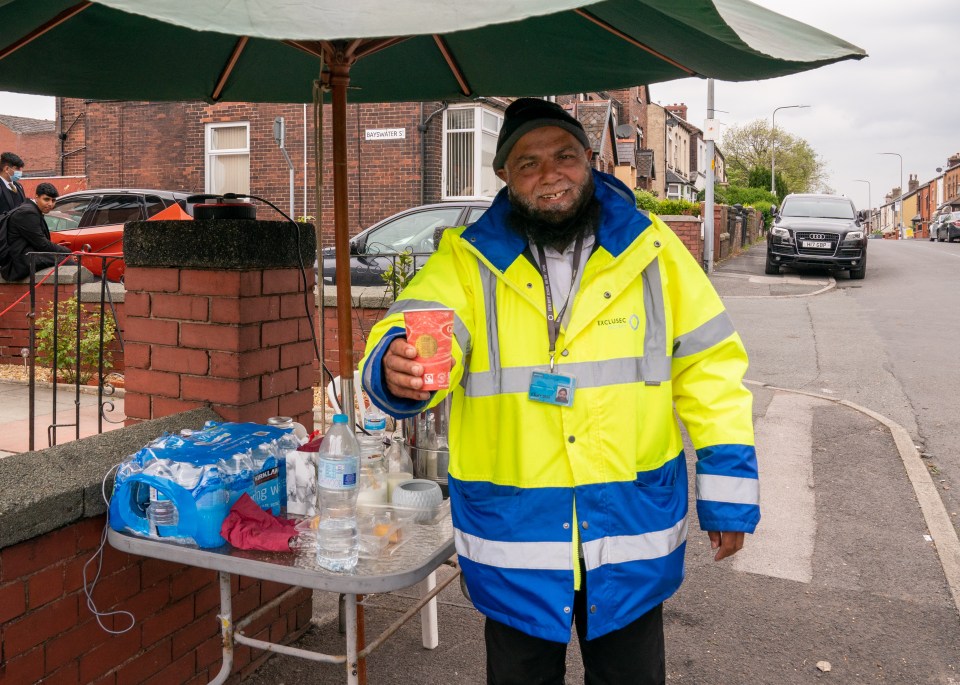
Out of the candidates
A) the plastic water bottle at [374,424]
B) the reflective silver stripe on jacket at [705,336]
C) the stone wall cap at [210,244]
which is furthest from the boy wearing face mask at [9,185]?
the reflective silver stripe on jacket at [705,336]

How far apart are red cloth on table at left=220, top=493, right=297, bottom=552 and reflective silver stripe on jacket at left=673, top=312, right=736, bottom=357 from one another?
47.9 inches

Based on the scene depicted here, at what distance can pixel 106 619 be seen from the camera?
263cm

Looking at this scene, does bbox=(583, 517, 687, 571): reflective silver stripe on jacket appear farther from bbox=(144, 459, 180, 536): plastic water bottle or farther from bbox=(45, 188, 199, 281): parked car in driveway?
bbox=(45, 188, 199, 281): parked car in driveway

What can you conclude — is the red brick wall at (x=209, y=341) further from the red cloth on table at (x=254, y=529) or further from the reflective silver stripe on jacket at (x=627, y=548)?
the reflective silver stripe on jacket at (x=627, y=548)

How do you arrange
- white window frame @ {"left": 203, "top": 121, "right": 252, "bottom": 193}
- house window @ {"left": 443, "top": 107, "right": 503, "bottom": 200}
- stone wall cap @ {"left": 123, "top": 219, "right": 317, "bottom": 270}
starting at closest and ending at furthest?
stone wall cap @ {"left": 123, "top": 219, "right": 317, "bottom": 270} → house window @ {"left": 443, "top": 107, "right": 503, "bottom": 200} → white window frame @ {"left": 203, "top": 121, "right": 252, "bottom": 193}

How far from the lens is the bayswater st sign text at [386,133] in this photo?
1814 centimetres

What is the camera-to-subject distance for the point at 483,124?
18484 millimetres

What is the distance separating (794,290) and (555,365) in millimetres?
15588

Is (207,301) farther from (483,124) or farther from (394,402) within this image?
(483,124)

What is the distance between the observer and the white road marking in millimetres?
4543

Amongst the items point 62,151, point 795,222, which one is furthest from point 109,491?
point 62,151

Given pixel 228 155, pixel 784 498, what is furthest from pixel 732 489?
pixel 228 155

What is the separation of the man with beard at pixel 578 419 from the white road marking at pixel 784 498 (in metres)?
2.42

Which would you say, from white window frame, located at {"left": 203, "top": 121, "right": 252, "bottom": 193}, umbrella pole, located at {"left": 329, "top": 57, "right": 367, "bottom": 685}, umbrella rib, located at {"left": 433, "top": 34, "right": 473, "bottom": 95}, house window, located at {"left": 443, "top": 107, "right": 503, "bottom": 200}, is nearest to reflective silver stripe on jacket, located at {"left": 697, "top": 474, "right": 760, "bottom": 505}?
umbrella pole, located at {"left": 329, "top": 57, "right": 367, "bottom": 685}
